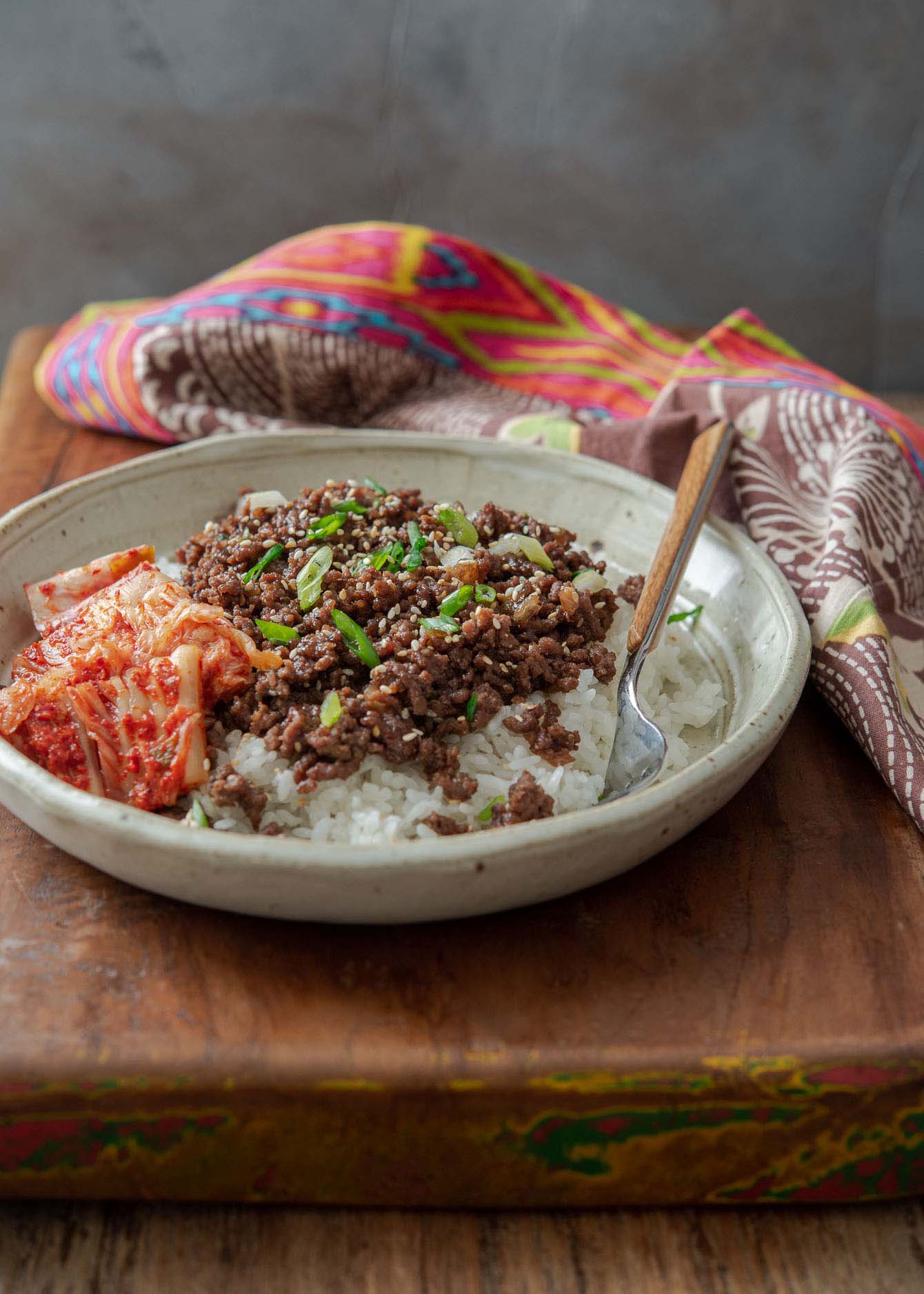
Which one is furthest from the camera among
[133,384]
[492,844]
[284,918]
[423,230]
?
[423,230]

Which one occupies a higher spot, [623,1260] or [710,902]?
[710,902]

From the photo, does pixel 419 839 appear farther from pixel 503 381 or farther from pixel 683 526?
pixel 503 381

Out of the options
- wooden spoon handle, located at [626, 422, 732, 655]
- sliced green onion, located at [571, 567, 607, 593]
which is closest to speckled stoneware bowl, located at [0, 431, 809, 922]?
wooden spoon handle, located at [626, 422, 732, 655]

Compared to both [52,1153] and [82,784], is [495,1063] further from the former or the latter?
[82,784]

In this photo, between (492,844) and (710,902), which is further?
(710,902)

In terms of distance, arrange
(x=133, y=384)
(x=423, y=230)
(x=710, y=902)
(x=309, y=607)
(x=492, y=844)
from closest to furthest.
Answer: (x=492, y=844), (x=710, y=902), (x=309, y=607), (x=133, y=384), (x=423, y=230)

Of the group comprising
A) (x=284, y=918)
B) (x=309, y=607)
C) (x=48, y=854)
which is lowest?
(x=48, y=854)

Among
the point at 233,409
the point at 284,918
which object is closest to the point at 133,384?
the point at 233,409
